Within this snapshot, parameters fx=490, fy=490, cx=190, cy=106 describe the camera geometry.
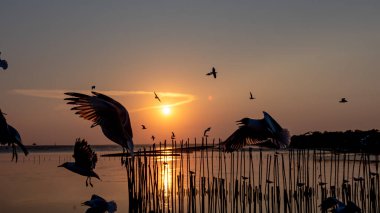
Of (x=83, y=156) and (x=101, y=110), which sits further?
(x=83, y=156)

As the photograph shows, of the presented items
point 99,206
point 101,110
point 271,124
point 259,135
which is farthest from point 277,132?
point 101,110

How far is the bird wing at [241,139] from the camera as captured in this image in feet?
35.7

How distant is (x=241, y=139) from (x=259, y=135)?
0.64 meters

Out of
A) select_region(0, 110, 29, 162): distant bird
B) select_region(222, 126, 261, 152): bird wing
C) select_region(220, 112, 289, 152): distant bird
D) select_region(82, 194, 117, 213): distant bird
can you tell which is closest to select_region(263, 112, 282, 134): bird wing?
select_region(220, 112, 289, 152): distant bird

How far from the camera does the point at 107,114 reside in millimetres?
6629

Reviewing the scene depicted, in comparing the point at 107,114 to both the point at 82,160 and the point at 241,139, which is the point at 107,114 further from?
the point at 241,139

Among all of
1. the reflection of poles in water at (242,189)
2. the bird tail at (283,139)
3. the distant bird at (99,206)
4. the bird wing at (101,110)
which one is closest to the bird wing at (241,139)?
the reflection of poles in water at (242,189)

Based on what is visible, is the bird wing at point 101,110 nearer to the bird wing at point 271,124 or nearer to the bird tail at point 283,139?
the bird wing at point 271,124

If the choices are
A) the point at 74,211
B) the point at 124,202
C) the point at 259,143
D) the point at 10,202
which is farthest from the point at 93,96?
the point at 10,202

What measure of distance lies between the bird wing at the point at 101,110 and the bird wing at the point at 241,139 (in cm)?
476

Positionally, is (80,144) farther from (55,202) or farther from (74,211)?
(55,202)

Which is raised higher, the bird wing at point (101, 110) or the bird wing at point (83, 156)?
the bird wing at point (101, 110)

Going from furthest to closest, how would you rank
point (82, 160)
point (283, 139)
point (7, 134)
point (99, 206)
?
point (283, 139), point (99, 206), point (82, 160), point (7, 134)

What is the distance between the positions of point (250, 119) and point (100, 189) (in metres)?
14.5
